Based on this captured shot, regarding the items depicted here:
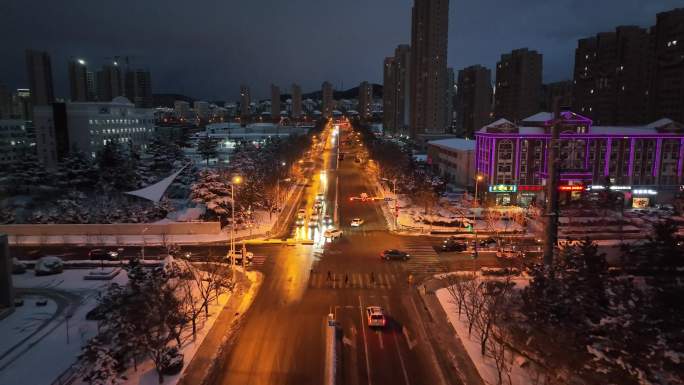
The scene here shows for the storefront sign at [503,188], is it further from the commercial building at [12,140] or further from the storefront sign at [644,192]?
the commercial building at [12,140]

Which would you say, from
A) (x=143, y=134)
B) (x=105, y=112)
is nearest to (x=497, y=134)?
(x=105, y=112)

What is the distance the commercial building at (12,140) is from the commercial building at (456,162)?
213 ft

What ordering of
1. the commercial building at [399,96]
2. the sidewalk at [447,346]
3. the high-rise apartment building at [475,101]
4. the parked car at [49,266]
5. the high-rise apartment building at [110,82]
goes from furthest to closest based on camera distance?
1. the high-rise apartment building at [110,82]
2. the commercial building at [399,96]
3. the high-rise apartment building at [475,101]
4. the parked car at [49,266]
5. the sidewalk at [447,346]

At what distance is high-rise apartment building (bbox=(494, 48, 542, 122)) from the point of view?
119 m

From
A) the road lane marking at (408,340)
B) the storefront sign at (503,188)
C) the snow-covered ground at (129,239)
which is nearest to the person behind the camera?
the road lane marking at (408,340)

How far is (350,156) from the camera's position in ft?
344

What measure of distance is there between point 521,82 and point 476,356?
11471cm

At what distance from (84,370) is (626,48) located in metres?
99.4

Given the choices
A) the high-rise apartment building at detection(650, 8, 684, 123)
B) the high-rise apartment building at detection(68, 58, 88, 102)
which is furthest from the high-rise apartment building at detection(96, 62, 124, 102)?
the high-rise apartment building at detection(650, 8, 684, 123)

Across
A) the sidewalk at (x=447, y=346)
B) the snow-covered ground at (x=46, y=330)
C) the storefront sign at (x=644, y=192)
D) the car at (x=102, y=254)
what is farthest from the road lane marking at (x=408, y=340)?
the storefront sign at (x=644, y=192)

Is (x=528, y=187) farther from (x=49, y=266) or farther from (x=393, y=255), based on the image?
(x=49, y=266)

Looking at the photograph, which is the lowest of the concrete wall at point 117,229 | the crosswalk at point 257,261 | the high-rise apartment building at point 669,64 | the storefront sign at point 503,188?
the crosswalk at point 257,261

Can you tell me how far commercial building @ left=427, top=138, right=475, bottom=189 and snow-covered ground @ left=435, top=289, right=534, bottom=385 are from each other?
36.3 m

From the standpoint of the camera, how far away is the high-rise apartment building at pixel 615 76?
86812 mm
